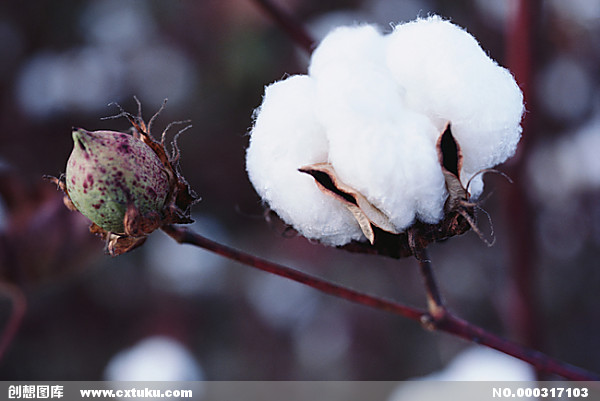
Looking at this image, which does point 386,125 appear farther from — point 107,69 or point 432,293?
point 107,69

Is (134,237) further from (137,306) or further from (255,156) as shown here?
(137,306)

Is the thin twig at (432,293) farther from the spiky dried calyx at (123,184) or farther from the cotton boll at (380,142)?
the spiky dried calyx at (123,184)

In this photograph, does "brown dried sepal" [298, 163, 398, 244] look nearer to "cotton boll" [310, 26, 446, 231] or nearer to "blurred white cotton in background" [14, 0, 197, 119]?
"cotton boll" [310, 26, 446, 231]

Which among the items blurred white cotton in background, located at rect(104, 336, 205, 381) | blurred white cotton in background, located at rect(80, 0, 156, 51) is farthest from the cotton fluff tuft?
blurred white cotton in background, located at rect(80, 0, 156, 51)

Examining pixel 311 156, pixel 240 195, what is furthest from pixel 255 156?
pixel 240 195

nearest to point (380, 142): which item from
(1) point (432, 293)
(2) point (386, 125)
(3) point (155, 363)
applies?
(2) point (386, 125)

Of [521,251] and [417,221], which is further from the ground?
[417,221]
